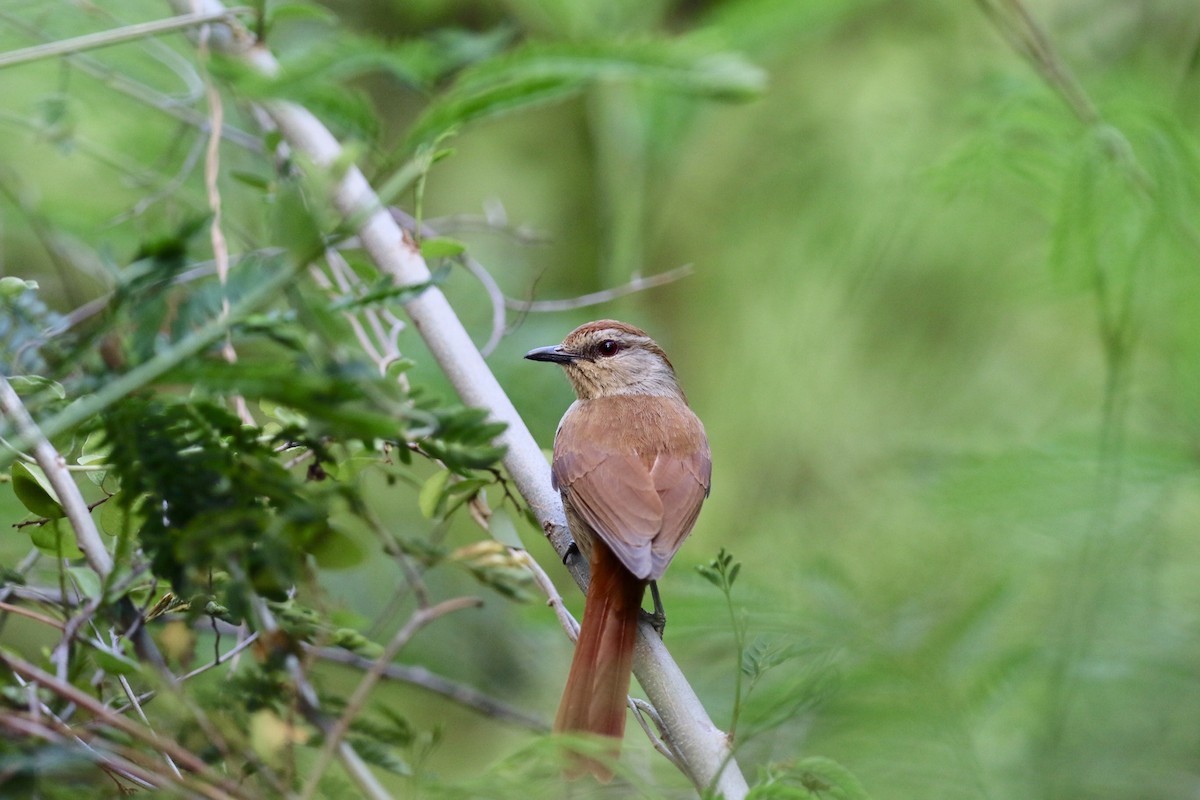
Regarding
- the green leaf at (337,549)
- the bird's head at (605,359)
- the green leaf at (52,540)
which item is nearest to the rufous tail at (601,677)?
the green leaf at (337,549)

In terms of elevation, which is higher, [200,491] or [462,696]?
[200,491]

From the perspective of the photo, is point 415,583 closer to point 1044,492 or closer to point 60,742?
point 60,742

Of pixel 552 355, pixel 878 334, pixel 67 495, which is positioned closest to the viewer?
pixel 67 495

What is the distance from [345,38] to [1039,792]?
256cm

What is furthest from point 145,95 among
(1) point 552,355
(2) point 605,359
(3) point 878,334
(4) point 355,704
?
(3) point 878,334

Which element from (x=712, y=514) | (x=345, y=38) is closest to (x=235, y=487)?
(x=345, y=38)

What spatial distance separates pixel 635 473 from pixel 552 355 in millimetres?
828

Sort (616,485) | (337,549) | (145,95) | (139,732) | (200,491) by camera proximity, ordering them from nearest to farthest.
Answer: (139,732), (200,491), (337,549), (616,485), (145,95)

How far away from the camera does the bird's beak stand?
361cm

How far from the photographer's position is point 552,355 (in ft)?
12.2

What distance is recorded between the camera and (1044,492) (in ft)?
10.1

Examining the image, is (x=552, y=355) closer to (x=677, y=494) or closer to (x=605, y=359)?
(x=605, y=359)

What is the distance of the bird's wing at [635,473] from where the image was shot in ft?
8.59

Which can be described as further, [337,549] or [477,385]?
[477,385]
